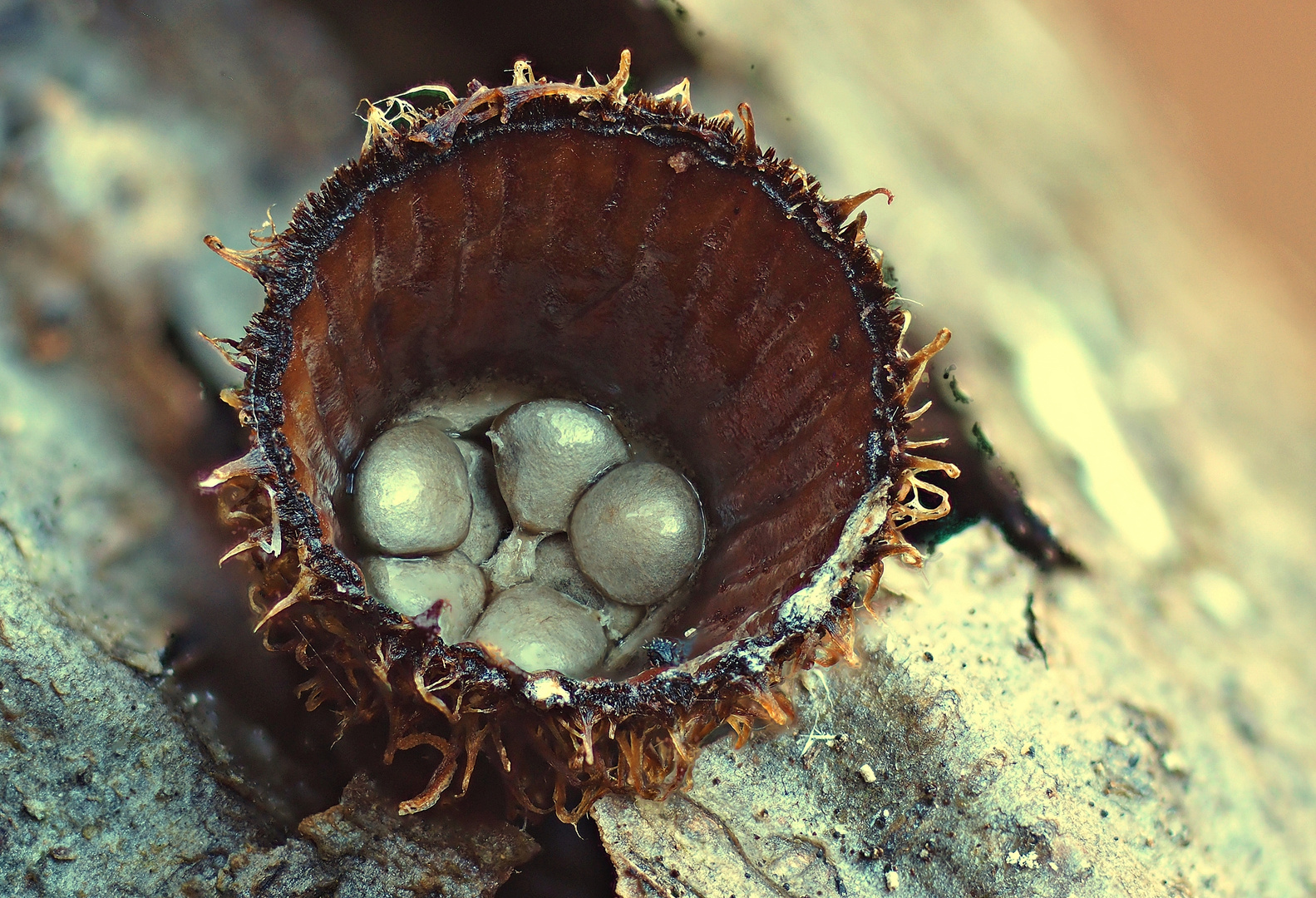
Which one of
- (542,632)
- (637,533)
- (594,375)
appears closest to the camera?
(542,632)

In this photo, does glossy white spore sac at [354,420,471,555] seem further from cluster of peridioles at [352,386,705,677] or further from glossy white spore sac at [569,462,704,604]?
glossy white spore sac at [569,462,704,604]

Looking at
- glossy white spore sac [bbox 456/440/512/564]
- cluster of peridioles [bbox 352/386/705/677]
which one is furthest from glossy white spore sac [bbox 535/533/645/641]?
glossy white spore sac [bbox 456/440/512/564]

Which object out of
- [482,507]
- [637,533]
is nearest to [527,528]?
[482,507]

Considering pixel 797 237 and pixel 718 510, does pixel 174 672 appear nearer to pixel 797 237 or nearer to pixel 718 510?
pixel 718 510

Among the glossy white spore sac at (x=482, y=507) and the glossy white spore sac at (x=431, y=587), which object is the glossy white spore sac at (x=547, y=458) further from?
the glossy white spore sac at (x=431, y=587)

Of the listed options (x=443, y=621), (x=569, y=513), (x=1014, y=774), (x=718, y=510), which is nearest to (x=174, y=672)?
(x=443, y=621)

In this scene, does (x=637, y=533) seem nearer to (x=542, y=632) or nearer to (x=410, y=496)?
(x=542, y=632)
